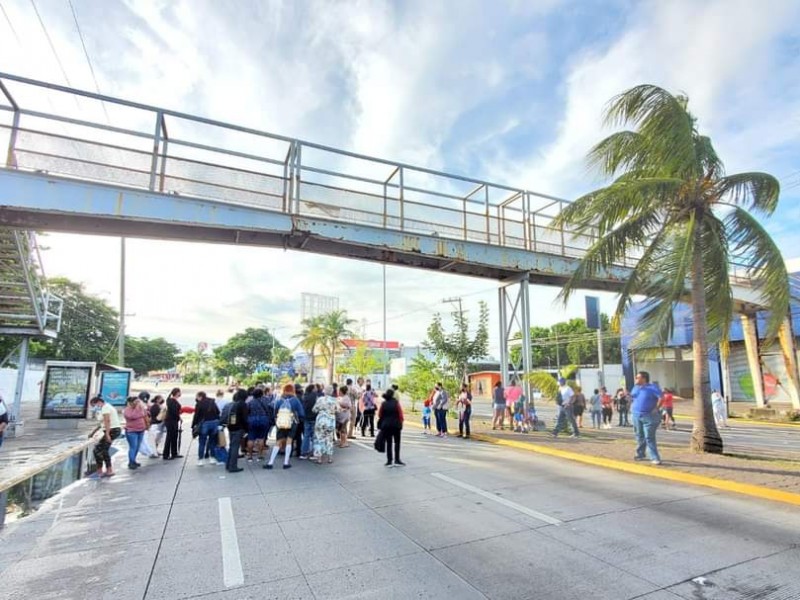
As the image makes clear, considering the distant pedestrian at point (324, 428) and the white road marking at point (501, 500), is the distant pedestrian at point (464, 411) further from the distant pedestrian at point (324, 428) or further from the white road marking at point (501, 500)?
the white road marking at point (501, 500)

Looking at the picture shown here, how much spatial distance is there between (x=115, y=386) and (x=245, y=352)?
2540 inches

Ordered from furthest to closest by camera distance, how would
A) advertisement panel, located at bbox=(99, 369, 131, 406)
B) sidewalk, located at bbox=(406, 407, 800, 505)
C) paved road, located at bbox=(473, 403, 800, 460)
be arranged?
advertisement panel, located at bbox=(99, 369, 131, 406)
paved road, located at bbox=(473, 403, 800, 460)
sidewalk, located at bbox=(406, 407, 800, 505)

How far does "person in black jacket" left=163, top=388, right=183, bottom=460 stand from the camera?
10352 mm

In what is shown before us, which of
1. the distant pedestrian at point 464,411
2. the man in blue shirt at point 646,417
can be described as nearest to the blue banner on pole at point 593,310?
the distant pedestrian at point 464,411

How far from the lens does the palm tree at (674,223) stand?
9227 millimetres

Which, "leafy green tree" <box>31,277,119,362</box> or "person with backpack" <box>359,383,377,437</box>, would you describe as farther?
"leafy green tree" <box>31,277,119,362</box>

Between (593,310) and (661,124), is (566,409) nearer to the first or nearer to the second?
(661,124)

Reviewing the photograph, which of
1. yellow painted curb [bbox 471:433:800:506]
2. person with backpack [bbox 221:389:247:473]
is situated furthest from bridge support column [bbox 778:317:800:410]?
person with backpack [bbox 221:389:247:473]

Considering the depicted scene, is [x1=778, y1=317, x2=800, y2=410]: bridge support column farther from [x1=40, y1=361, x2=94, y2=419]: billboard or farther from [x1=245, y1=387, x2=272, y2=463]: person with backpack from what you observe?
[x1=40, y1=361, x2=94, y2=419]: billboard

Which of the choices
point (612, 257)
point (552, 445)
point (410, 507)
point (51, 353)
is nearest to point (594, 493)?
point (410, 507)

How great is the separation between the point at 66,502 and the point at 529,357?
1171 cm

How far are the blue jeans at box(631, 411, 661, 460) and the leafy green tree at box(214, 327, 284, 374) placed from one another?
77.1 m

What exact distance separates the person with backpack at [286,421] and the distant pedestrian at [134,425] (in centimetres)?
281

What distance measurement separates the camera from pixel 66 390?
57.2 ft
